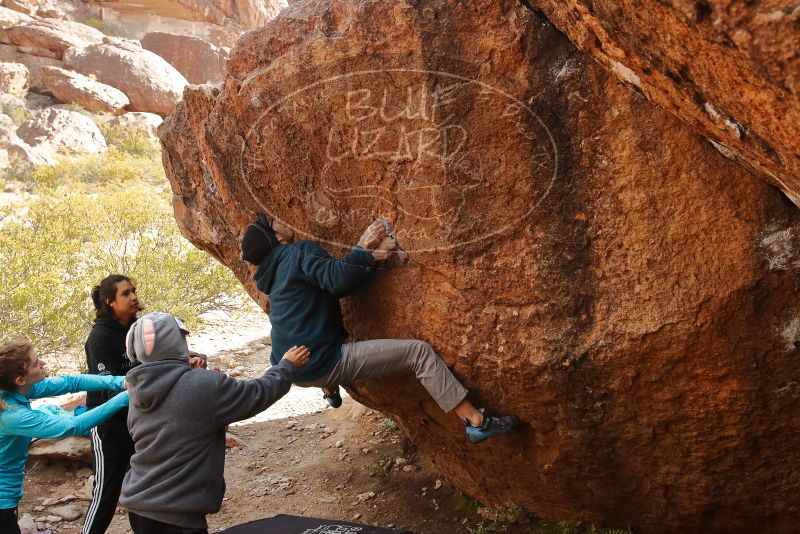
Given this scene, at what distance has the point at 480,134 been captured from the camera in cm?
302

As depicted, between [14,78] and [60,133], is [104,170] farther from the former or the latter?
[14,78]

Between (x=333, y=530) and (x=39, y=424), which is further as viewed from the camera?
(x=39, y=424)

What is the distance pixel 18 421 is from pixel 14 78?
21.5 meters

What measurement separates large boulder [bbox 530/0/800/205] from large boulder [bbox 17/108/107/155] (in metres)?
18.6

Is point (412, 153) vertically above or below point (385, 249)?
above

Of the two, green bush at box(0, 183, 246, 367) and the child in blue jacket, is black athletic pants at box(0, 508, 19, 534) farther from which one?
green bush at box(0, 183, 246, 367)

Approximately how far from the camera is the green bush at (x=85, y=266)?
7.16 meters

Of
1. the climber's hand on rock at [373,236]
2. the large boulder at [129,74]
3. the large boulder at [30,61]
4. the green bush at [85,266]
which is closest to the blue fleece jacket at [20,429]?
the climber's hand on rock at [373,236]

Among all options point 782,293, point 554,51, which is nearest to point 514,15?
point 554,51

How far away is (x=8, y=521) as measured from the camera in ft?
9.84

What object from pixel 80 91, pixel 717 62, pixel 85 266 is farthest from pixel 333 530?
pixel 80 91

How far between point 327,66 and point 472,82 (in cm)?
74

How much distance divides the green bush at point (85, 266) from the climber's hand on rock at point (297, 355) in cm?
467

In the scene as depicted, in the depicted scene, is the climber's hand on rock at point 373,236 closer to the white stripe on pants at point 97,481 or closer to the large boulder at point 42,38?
the white stripe on pants at point 97,481
